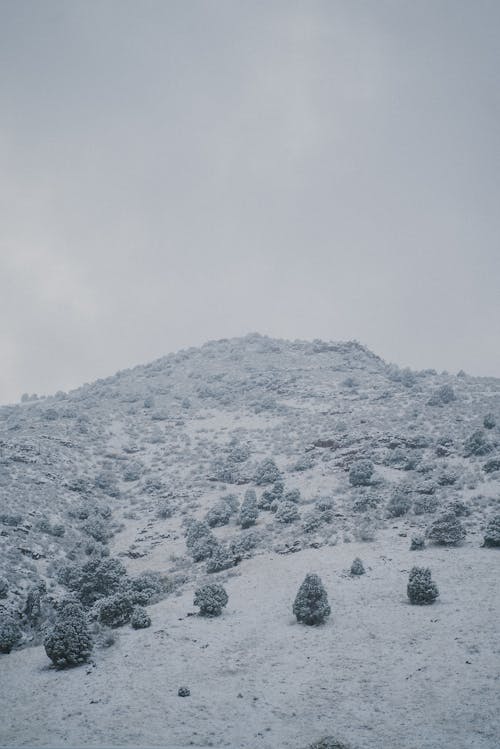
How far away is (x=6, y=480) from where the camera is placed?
121 ft

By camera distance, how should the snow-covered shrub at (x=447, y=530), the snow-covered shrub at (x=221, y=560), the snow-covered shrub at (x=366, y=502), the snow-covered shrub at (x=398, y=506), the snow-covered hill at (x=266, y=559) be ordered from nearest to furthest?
1. the snow-covered hill at (x=266, y=559)
2. the snow-covered shrub at (x=447, y=530)
3. the snow-covered shrub at (x=221, y=560)
4. the snow-covered shrub at (x=398, y=506)
5. the snow-covered shrub at (x=366, y=502)

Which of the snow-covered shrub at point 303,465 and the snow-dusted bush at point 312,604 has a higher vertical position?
the snow-covered shrub at point 303,465

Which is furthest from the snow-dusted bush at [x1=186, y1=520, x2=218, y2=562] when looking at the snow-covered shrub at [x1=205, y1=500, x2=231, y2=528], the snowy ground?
the snowy ground

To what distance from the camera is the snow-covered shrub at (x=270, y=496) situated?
3672 centimetres

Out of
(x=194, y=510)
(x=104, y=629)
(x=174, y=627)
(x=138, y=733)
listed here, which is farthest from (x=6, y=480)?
(x=138, y=733)

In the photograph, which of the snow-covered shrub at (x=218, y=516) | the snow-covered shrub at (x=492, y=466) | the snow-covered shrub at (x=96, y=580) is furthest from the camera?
the snow-covered shrub at (x=218, y=516)

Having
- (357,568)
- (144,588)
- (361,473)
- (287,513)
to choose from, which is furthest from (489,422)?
(144,588)

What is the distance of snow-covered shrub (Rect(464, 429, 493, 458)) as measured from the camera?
3744 centimetres

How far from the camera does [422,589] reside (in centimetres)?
2022

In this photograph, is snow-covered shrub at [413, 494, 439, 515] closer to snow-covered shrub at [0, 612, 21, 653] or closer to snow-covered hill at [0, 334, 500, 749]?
snow-covered hill at [0, 334, 500, 749]

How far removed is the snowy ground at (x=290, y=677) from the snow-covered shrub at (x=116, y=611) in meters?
0.70

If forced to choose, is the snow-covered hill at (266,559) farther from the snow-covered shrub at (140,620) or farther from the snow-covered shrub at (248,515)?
the snow-covered shrub at (248,515)

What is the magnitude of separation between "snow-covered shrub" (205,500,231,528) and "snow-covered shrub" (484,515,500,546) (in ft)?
62.7

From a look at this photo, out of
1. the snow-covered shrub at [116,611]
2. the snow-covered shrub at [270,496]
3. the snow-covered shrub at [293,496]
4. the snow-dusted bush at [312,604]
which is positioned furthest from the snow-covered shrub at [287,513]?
the snow-covered shrub at [116,611]
